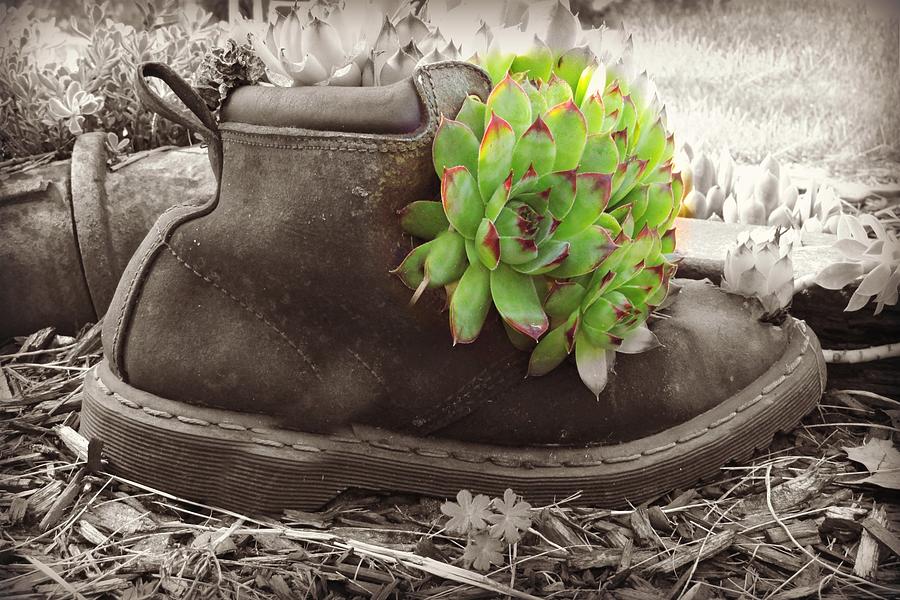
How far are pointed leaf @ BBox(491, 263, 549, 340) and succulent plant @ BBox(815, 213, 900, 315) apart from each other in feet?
1.74

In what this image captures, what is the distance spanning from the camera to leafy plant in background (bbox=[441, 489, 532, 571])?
0.70m

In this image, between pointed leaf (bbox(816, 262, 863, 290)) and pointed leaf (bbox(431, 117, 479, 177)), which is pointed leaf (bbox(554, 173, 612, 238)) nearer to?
pointed leaf (bbox(431, 117, 479, 177))

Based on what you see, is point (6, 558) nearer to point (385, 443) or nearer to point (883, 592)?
point (385, 443)

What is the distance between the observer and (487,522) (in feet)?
2.42

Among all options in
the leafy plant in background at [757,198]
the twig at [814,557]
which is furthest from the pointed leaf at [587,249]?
the leafy plant in background at [757,198]

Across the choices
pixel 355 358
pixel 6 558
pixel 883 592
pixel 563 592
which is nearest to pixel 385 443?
pixel 355 358

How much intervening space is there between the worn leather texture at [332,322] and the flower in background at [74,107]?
2.08 feet

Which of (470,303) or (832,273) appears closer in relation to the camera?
(470,303)

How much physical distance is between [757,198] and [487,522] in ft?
3.18

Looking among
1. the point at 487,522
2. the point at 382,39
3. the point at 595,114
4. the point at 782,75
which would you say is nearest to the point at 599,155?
the point at 595,114

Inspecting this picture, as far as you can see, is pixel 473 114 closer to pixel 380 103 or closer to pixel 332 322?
pixel 380 103

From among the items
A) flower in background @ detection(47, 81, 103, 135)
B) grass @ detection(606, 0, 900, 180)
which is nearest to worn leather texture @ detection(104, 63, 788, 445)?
grass @ detection(606, 0, 900, 180)

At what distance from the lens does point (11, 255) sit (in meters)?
1.13

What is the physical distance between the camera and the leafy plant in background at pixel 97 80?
3.59 ft
